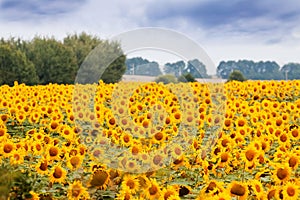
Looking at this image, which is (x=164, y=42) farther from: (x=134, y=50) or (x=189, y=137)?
(x=189, y=137)

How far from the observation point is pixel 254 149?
4.09 m

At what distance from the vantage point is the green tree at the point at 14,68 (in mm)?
20750

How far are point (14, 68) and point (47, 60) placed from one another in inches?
119

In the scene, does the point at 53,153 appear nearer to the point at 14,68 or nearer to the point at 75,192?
the point at 75,192

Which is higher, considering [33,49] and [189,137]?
[33,49]

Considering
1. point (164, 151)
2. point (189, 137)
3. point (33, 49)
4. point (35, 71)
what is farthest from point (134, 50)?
point (33, 49)

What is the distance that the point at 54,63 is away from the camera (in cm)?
2327

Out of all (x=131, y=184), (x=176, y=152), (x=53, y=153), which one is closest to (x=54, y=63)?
(x=176, y=152)

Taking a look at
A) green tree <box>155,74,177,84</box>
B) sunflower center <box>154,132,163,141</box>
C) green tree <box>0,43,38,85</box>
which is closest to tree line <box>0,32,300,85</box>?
green tree <box>0,43,38,85</box>

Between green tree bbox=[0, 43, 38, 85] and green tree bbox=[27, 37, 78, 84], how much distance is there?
2102 millimetres

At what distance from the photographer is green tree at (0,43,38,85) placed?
817 inches

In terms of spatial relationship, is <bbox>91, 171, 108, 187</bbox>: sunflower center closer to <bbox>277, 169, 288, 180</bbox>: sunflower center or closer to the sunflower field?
the sunflower field

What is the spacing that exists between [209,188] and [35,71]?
1952cm

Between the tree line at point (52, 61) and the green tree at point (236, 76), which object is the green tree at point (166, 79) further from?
the green tree at point (236, 76)
